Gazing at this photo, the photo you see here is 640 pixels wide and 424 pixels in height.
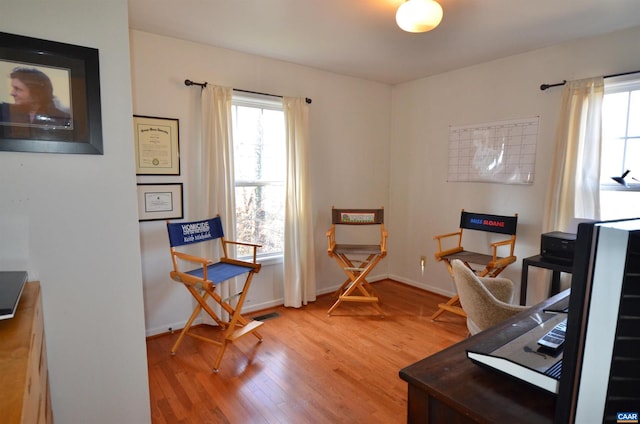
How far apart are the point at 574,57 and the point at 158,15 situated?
325 centimetres

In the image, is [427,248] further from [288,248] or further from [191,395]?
[191,395]

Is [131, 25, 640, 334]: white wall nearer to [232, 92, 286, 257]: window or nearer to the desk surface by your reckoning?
[232, 92, 286, 257]: window

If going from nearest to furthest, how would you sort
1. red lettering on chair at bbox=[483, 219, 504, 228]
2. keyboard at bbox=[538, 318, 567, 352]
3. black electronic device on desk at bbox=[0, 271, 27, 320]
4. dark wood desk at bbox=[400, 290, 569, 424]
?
dark wood desk at bbox=[400, 290, 569, 424], keyboard at bbox=[538, 318, 567, 352], black electronic device on desk at bbox=[0, 271, 27, 320], red lettering on chair at bbox=[483, 219, 504, 228]

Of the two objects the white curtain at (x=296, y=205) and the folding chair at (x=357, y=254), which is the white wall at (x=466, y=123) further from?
the white curtain at (x=296, y=205)

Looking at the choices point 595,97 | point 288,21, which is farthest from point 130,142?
point 595,97

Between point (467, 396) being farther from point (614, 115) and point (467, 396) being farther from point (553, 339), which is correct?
point (614, 115)

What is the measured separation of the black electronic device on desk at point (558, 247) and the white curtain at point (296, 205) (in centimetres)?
205

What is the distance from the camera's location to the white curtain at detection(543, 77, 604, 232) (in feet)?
8.79

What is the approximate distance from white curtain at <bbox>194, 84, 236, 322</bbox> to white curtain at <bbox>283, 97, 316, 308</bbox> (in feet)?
1.93

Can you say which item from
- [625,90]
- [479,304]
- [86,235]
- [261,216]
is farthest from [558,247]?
[86,235]

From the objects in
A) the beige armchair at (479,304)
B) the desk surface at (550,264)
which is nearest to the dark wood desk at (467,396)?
Result: the beige armchair at (479,304)

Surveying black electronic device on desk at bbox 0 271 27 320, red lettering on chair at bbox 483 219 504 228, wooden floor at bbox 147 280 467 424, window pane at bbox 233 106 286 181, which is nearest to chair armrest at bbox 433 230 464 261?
red lettering on chair at bbox 483 219 504 228

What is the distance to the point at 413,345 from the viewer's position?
2.75 metres

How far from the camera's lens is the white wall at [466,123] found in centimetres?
285
